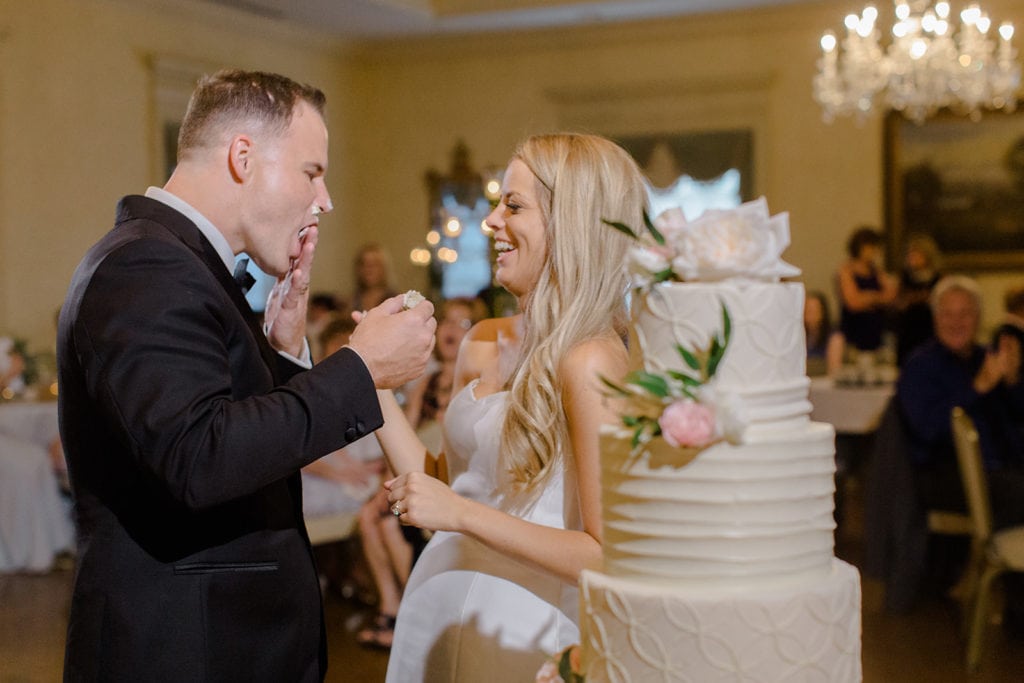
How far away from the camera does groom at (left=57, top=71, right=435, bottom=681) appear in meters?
1.71

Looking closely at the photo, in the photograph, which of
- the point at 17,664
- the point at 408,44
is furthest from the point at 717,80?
the point at 17,664

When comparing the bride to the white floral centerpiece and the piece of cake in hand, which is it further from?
the white floral centerpiece

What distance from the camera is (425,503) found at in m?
2.03

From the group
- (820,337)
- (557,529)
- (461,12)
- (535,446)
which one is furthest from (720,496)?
(461,12)

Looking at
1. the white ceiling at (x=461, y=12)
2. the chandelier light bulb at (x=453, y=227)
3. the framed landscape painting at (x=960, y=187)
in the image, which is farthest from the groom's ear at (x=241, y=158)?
the chandelier light bulb at (x=453, y=227)

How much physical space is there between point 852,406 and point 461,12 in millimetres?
5987

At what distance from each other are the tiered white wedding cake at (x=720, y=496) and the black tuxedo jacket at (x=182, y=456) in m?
0.48

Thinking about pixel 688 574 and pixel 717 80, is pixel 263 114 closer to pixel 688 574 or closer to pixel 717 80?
pixel 688 574

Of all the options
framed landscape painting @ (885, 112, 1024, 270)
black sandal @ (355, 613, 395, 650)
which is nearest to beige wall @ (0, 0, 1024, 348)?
framed landscape painting @ (885, 112, 1024, 270)

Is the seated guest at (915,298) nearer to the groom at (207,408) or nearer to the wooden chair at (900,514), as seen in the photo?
the wooden chair at (900,514)

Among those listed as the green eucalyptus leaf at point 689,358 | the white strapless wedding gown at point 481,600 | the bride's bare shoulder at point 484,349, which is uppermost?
the green eucalyptus leaf at point 689,358

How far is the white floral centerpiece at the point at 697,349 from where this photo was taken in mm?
1510

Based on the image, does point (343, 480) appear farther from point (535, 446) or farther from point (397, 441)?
point (535, 446)

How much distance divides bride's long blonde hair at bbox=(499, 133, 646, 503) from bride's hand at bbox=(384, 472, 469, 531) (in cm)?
26
